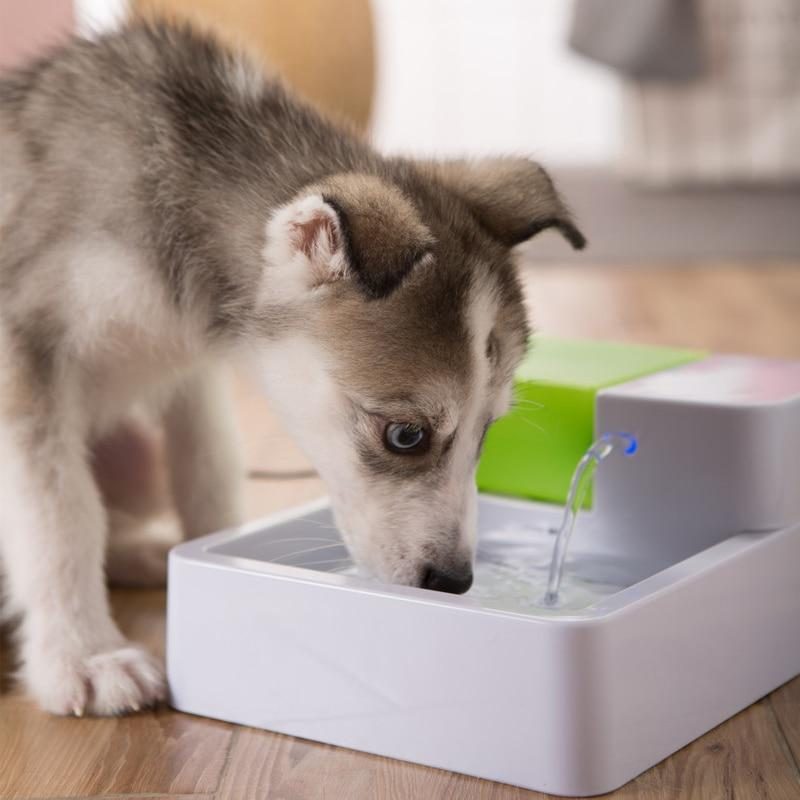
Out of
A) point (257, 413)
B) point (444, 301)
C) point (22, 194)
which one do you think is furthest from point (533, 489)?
point (257, 413)

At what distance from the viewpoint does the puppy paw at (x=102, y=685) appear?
2213mm

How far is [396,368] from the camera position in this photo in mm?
2105

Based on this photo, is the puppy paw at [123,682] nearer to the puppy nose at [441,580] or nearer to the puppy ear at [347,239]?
the puppy nose at [441,580]

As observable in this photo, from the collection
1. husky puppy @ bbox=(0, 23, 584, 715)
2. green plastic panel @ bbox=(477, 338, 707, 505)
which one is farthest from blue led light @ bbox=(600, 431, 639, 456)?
husky puppy @ bbox=(0, 23, 584, 715)

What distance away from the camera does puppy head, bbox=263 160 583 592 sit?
6.88ft

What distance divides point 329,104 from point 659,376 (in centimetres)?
285

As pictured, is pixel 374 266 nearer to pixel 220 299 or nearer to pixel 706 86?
pixel 220 299

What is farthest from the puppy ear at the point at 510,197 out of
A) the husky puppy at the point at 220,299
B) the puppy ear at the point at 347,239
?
the puppy ear at the point at 347,239

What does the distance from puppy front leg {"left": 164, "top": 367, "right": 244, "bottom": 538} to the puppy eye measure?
2.86 ft

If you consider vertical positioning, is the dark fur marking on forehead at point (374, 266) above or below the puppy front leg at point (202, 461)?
above

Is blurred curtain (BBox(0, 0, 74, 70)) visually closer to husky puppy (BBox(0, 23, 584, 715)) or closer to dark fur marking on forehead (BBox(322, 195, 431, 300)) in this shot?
husky puppy (BBox(0, 23, 584, 715))

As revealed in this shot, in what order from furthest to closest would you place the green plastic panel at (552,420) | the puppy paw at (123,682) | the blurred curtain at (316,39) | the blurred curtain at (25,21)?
the blurred curtain at (25,21), the blurred curtain at (316,39), the green plastic panel at (552,420), the puppy paw at (123,682)

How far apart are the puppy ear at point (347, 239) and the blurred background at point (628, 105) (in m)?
4.44

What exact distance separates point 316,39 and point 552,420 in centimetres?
284
